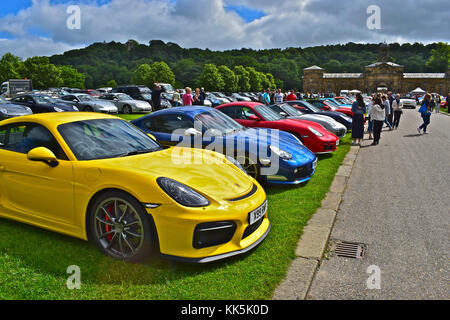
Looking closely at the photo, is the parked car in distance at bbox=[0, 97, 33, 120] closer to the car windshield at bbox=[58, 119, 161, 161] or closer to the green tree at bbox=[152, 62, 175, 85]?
the car windshield at bbox=[58, 119, 161, 161]

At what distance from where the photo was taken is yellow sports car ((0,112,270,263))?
130 inches

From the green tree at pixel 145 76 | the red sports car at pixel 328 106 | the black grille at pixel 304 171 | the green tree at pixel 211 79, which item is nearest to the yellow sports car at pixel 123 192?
the black grille at pixel 304 171

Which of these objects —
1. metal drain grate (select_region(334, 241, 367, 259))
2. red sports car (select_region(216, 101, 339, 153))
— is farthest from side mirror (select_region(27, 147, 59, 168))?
red sports car (select_region(216, 101, 339, 153))

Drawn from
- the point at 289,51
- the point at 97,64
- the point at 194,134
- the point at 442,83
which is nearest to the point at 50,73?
the point at 97,64

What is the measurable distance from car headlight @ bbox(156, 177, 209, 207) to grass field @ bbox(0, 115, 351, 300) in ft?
2.23

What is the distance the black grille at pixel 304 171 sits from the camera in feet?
20.7

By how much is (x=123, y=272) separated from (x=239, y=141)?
142 inches

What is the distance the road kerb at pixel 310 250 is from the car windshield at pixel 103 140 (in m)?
2.16

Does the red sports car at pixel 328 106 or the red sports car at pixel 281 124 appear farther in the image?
the red sports car at pixel 328 106

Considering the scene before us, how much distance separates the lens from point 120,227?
3504mm

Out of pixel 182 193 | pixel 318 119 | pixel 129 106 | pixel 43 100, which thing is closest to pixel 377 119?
pixel 318 119

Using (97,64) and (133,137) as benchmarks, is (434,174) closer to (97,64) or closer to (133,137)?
(133,137)

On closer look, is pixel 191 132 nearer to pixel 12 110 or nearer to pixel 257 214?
pixel 257 214

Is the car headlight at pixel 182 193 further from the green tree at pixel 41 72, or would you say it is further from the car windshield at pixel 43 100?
the green tree at pixel 41 72
